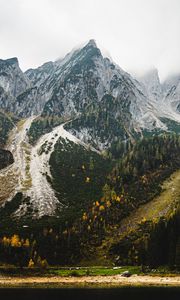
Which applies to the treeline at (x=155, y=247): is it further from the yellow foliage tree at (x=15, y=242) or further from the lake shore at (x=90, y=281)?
the yellow foliage tree at (x=15, y=242)

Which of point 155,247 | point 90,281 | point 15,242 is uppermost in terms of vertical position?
point 15,242

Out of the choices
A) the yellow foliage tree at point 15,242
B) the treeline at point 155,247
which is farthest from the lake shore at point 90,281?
the yellow foliage tree at point 15,242

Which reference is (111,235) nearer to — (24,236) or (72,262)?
(72,262)

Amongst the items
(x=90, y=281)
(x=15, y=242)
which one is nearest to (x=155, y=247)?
(x=90, y=281)

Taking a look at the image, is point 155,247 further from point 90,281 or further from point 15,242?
point 15,242

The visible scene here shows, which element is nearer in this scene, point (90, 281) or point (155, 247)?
point (90, 281)

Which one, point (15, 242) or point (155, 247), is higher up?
point (15, 242)
